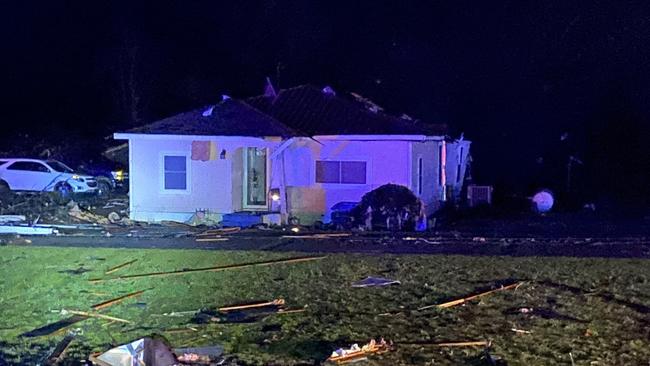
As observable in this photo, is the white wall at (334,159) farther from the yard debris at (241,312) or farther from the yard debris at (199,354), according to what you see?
the yard debris at (199,354)

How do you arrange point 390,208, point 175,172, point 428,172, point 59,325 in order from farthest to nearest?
point 428,172 < point 175,172 < point 390,208 < point 59,325

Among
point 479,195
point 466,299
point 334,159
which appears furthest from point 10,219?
point 479,195

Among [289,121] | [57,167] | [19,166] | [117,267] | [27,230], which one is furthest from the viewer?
[57,167]

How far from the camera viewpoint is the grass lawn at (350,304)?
962cm

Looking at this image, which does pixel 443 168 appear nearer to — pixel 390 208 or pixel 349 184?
pixel 349 184

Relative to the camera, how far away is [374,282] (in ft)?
45.3

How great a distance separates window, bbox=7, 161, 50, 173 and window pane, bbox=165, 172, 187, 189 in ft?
29.3

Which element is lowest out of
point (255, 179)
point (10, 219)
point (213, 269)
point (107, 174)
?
point (213, 269)

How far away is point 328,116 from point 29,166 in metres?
12.0

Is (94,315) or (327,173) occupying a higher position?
(327,173)

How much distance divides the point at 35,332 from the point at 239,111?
13.9m

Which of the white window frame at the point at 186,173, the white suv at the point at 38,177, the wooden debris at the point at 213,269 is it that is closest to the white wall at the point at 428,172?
the white window frame at the point at 186,173

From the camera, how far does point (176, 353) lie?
928 cm

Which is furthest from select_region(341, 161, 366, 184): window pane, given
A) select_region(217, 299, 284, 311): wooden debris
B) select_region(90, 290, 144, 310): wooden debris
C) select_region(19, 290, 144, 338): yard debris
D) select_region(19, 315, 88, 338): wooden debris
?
select_region(19, 315, 88, 338): wooden debris
